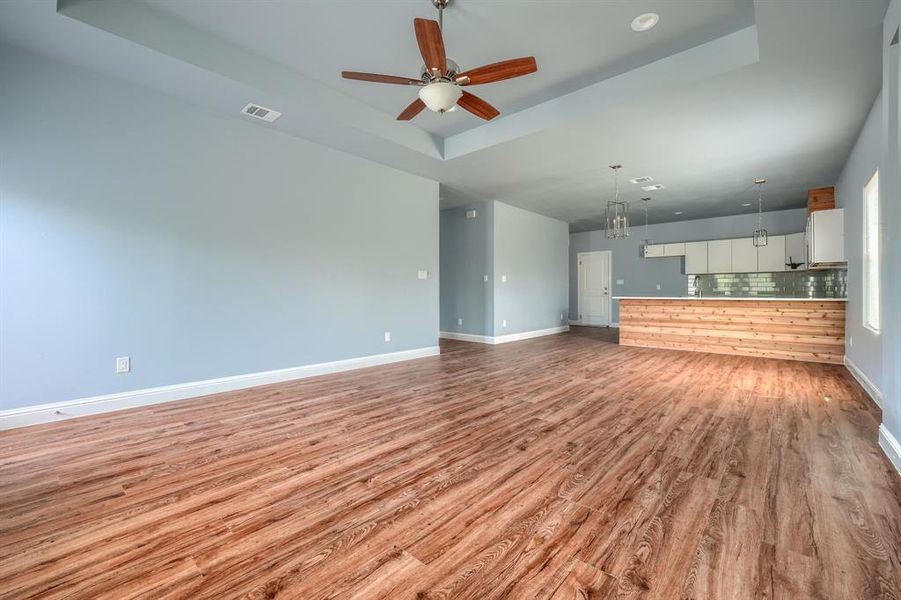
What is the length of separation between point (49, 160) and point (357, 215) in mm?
2776

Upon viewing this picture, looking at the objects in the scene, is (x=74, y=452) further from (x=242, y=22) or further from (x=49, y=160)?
(x=242, y=22)

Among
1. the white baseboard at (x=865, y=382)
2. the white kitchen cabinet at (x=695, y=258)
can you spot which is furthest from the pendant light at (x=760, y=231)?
the white baseboard at (x=865, y=382)

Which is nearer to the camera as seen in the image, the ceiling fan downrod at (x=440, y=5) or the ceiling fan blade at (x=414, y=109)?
the ceiling fan downrod at (x=440, y=5)

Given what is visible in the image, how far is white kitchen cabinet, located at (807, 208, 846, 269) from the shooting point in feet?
17.2

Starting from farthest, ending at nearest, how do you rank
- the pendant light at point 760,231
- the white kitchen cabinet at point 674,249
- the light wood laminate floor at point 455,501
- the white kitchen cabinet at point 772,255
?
the white kitchen cabinet at point 674,249, the white kitchen cabinet at point 772,255, the pendant light at point 760,231, the light wood laminate floor at point 455,501

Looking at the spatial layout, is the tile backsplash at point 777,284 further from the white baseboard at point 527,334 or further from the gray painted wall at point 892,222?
the gray painted wall at point 892,222

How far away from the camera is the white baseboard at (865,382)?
3.44 meters

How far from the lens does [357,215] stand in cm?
505

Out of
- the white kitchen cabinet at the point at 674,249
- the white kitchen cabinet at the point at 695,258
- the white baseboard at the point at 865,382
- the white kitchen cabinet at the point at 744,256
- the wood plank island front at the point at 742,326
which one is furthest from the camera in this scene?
the white kitchen cabinet at the point at 674,249

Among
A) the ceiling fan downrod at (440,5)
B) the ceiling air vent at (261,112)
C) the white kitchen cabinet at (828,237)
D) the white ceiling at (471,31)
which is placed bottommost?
the white kitchen cabinet at (828,237)

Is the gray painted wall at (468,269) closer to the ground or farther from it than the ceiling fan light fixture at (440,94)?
closer to the ground

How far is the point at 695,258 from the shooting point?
874cm

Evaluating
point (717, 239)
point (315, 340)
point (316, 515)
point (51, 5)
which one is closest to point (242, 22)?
point (51, 5)

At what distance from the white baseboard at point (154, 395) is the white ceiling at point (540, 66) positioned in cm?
261
